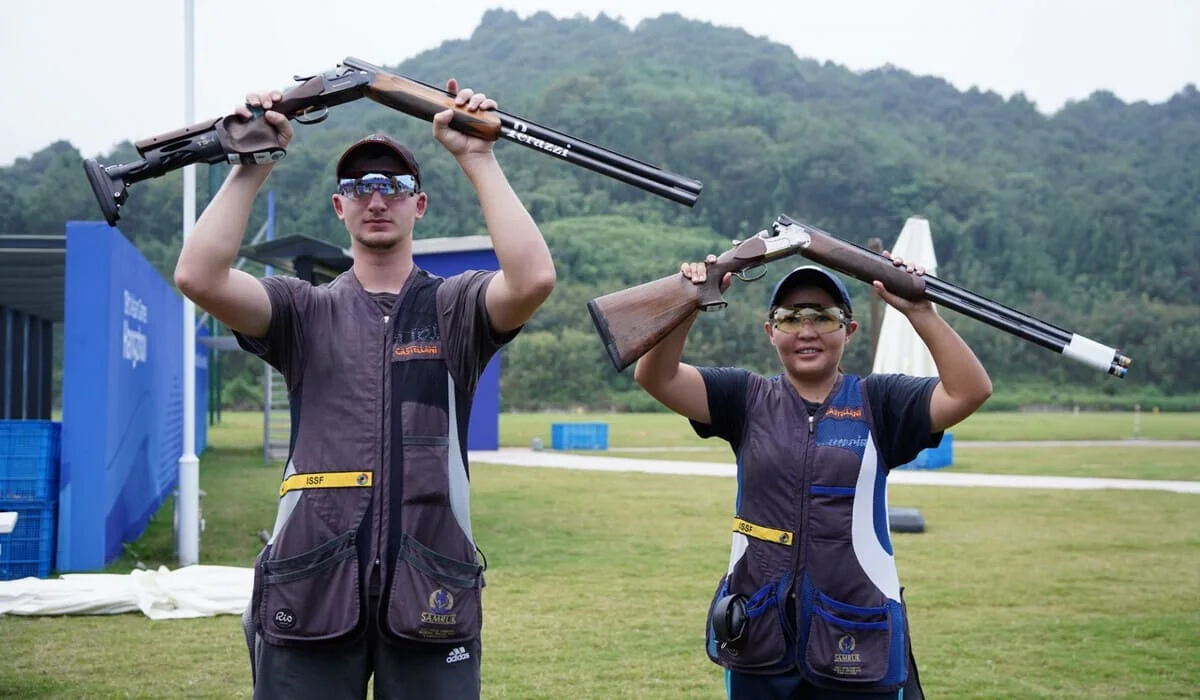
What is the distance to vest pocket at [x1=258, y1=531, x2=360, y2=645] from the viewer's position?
11.0ft

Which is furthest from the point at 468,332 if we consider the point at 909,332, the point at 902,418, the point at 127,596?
the point at 909,332

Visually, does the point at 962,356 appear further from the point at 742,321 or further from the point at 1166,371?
the point at 1166,371

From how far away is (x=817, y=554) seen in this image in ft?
13.4

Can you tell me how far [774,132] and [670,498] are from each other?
9853 centimetres

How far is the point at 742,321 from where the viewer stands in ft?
230

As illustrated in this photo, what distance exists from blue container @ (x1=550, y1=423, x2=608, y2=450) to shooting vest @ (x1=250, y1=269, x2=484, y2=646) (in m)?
29.0

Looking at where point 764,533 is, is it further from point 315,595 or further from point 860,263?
point 315,595

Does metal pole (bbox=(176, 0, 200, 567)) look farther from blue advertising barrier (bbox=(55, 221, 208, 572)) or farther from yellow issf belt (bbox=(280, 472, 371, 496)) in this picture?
yellow issf belt (bbox=(280, 472, 371, 496))

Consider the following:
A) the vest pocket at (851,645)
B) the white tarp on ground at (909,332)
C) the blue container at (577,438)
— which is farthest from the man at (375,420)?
the blue container at (577,438)

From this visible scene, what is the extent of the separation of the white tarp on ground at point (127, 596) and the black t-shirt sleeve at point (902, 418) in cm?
663

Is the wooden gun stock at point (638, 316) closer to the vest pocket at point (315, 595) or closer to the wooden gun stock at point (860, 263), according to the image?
the wooden gun stock at point (860, 263)

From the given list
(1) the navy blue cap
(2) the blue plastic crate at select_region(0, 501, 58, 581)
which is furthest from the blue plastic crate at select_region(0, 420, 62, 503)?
(1) the navy blue cap

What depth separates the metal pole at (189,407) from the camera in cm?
1184

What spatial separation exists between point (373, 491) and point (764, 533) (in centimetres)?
143
